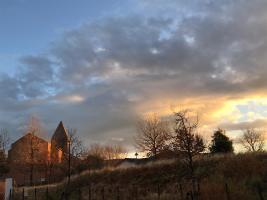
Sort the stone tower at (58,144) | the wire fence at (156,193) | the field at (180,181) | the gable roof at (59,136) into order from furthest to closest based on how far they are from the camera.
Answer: the gable roof at (59,136), the stone tower at (58,144), the field at (180,181), the wire fence at (156,193)

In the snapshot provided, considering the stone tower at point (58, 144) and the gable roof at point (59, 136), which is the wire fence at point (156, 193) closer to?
the stone tower at point (58, 144)

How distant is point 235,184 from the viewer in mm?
23375

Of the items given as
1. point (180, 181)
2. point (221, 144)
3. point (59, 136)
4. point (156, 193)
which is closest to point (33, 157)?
point (59, 136)

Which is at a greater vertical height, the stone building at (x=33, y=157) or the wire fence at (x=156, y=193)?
the stone building at (x=33, y=157)

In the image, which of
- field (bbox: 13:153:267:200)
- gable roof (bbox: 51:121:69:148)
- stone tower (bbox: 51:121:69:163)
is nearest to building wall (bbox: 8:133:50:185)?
stone tower (bbox: 51:121:69:163)

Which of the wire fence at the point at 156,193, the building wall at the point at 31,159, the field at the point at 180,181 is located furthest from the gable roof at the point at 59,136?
the wire fence at the point at 156,193

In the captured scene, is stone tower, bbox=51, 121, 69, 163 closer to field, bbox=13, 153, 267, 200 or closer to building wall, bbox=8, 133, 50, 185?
building wall, bbox=8, 133, 50, 185

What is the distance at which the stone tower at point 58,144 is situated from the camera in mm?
68656

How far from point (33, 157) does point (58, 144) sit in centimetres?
1745

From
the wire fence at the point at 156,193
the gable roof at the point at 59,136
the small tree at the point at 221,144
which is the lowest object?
the wire fence at the point at 156,193

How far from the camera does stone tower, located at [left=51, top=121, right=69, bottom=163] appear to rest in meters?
68.7

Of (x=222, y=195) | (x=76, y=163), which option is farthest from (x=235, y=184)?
(x=76, y=163)

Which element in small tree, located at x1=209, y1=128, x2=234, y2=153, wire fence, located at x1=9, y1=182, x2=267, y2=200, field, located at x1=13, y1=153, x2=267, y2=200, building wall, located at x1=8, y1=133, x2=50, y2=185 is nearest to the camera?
wire fence, located at x1=9, y1=182, x2=267, y2=200

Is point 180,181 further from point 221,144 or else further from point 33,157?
point 33,157
